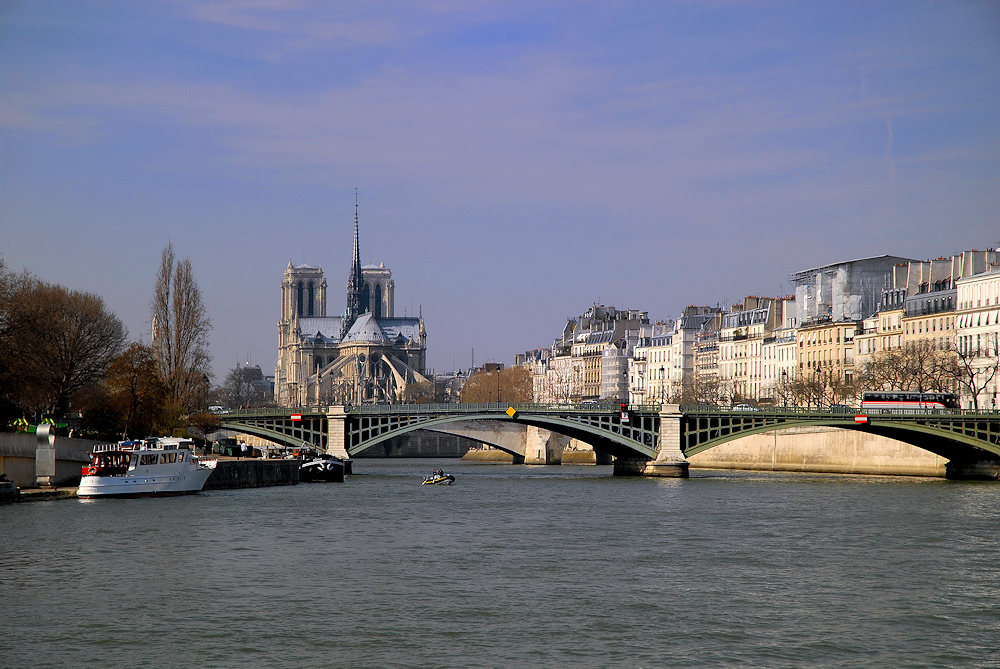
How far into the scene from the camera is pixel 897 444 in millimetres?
74438

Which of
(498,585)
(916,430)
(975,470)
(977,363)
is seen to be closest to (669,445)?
(916,430)

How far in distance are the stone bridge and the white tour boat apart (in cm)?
1906

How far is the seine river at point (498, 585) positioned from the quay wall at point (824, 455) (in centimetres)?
2473

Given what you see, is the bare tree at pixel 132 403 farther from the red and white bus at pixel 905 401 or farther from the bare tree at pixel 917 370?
the bare tree at pixel 917 370

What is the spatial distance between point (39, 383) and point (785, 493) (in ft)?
98.9

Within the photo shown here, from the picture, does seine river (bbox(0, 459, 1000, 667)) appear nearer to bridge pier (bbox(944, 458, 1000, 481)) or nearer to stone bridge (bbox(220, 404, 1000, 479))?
stone bridge (bbox(220, 404, 1000, 479))

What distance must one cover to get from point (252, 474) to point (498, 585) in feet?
119

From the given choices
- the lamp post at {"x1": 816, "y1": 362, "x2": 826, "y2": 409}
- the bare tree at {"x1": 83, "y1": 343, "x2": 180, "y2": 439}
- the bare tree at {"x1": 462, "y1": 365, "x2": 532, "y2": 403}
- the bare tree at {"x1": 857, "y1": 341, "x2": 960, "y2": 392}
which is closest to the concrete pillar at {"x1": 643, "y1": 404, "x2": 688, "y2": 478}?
the bare tree at {"x1": 857, "y1": 341, "x2": 960, "y2": 392}

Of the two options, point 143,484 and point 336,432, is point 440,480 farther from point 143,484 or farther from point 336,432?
point 143,484

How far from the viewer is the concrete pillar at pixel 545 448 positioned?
108 m

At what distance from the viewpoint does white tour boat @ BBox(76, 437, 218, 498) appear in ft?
159

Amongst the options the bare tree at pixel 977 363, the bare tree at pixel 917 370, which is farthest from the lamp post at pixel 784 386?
the bare tree at pixel 977 363

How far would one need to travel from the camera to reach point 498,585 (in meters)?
29.4

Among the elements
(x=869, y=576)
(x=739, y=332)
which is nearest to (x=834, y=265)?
(x=739, y=332)
